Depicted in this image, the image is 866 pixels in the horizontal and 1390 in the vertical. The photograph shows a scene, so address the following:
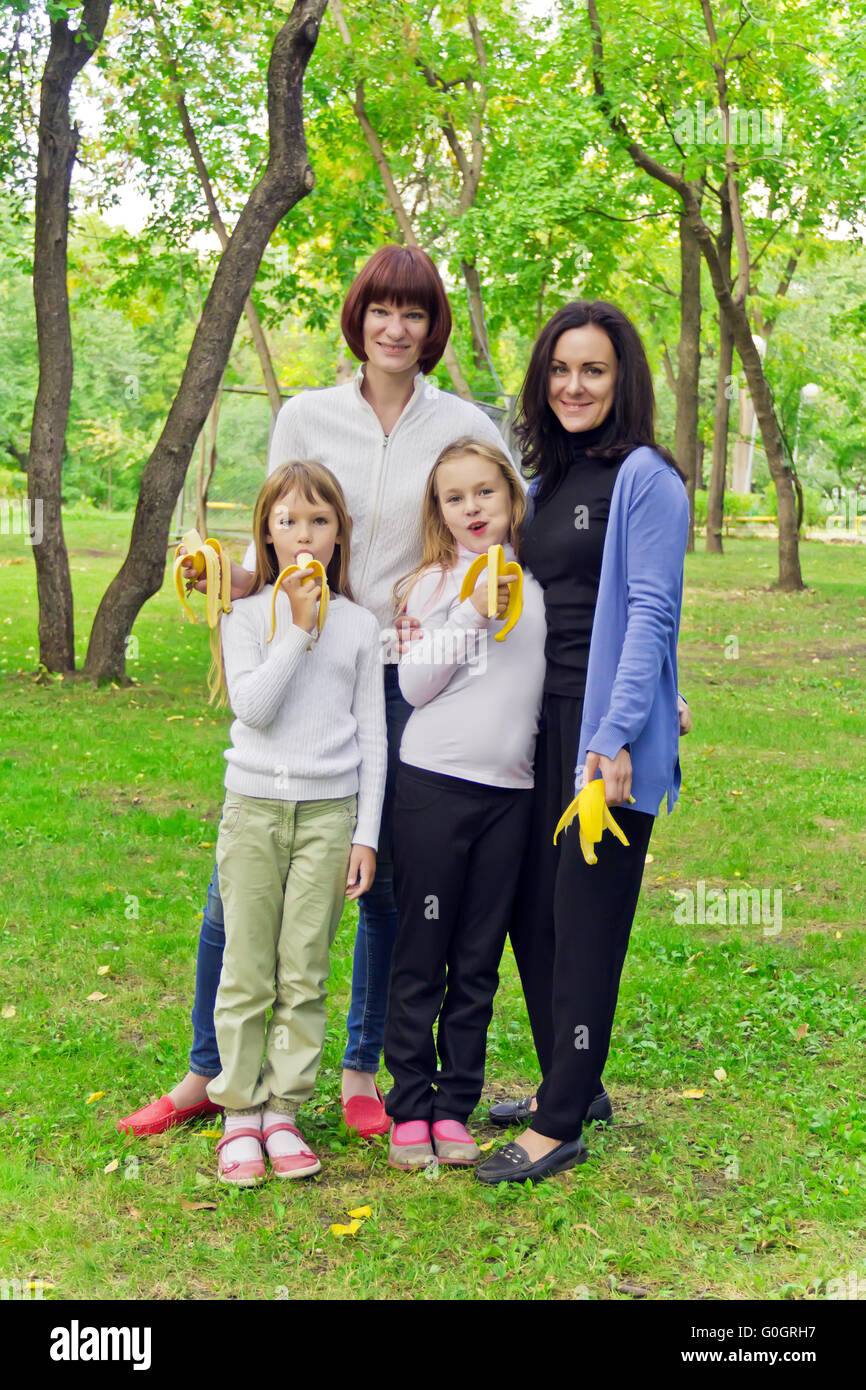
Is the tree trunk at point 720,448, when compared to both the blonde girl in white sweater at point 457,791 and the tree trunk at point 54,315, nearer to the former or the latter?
the tree trunk at point 54,315

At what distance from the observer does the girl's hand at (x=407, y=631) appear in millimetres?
3268

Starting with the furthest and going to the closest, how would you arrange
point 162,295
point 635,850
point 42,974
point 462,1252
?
1. point 162,295
2. point 42,974
3. point 635,850
4. point 462,1252

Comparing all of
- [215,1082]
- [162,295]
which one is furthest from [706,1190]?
[162,295]

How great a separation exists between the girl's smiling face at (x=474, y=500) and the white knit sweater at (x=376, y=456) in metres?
0.12

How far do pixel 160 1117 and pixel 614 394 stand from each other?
7.49 ft

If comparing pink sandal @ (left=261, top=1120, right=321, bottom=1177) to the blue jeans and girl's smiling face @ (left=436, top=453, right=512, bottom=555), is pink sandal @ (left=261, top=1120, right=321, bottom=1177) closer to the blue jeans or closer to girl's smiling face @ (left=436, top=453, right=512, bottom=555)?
the blue jeans

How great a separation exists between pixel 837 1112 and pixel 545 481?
6.54 feet

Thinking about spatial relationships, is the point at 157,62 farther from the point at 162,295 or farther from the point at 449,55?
the point at 449,55

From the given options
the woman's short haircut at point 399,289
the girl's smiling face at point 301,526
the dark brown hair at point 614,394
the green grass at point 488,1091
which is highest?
the woman's short haircut at point 399,289

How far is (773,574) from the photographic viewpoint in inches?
852

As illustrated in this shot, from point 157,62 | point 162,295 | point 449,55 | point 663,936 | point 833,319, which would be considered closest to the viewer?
point 663,936

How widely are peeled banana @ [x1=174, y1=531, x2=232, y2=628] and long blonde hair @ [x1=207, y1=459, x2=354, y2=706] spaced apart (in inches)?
4.8

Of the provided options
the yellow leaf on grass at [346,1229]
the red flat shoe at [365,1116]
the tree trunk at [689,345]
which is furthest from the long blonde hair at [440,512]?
the tree trunk at [689,345]

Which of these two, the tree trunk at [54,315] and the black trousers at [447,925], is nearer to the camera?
the black trousers at [447,925]
